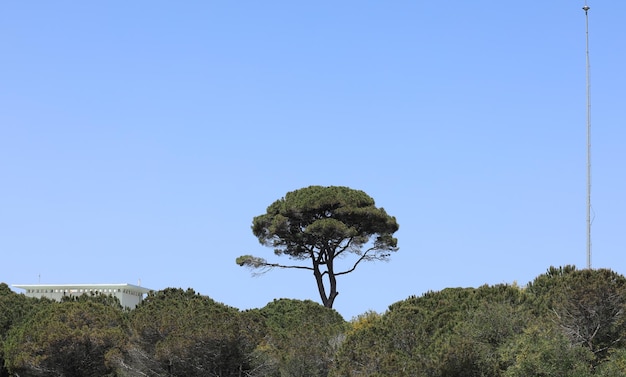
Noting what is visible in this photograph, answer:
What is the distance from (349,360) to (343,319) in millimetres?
14621

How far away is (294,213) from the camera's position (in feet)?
174

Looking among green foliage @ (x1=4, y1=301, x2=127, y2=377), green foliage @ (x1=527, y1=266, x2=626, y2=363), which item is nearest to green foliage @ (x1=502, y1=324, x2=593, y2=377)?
green foliage @ (x1=527, y1=266, x2=626, y2=363)

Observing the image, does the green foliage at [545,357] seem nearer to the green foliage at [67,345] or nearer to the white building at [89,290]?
the green foliage at [67,345]

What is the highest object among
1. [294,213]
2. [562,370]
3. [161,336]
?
[294,213]

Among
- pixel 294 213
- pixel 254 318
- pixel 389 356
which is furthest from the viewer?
pixel 294 213

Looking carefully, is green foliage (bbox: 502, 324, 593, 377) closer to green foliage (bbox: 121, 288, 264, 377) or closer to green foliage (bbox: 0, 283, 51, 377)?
green foliage (bbox: 121, 288, 264, 377)

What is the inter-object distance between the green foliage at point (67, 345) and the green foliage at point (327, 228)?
1619cm

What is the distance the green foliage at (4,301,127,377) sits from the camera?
121 ft

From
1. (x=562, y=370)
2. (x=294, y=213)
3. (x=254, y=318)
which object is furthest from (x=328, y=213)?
(x=562, y=370)

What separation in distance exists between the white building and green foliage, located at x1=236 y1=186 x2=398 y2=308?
6.91m

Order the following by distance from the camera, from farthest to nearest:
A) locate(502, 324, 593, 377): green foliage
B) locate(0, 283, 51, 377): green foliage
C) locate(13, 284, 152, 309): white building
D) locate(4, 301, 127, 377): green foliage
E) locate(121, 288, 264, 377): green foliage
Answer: locate(13, 284, 152, 309): white building → locate(0, 283, 51, 377): green foliage → locate(4, 301, 127, 377): green foliage → locate(121, 288, 264, 377): green foliage → locate(502, 324, 593, 377): green foliage

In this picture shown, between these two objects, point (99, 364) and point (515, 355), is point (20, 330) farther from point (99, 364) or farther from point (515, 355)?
point (515, 355)

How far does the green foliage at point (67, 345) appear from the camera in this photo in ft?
121

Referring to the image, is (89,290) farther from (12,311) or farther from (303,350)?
(303,350)
